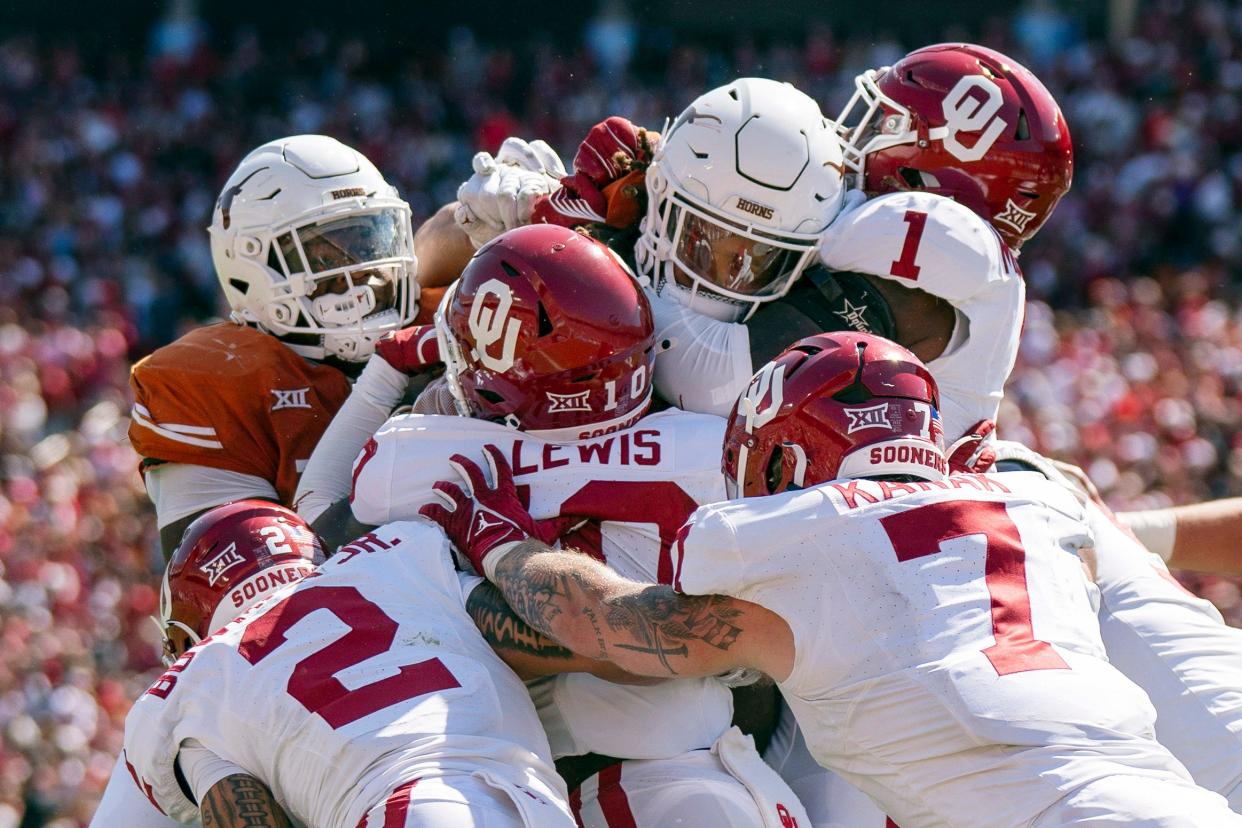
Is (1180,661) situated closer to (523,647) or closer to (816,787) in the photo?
(816,787)

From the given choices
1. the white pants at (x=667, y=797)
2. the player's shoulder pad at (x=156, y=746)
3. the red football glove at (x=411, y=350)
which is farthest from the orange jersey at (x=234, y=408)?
the white pants at (x=667, y=797)

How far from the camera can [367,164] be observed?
16.2ft

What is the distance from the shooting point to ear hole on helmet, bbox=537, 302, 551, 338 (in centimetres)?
368

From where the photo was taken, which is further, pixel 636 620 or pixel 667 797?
pixel 667 797

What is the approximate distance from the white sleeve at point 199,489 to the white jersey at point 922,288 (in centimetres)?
131

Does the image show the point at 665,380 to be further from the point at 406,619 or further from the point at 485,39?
the point at 485,39

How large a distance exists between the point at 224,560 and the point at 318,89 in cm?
1646

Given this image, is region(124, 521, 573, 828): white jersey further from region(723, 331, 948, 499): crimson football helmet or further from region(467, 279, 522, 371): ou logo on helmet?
region(723, 331, 948, 499): crimson football helmet

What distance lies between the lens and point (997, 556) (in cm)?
306

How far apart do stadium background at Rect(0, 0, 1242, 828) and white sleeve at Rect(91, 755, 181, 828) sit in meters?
5.84

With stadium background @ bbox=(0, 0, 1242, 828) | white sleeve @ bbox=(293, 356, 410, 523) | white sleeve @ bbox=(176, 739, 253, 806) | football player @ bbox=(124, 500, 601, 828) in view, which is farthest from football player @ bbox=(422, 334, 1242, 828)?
stadium background @ bbox=(0, 0, 1242, 828)

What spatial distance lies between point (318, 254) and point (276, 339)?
0.28m

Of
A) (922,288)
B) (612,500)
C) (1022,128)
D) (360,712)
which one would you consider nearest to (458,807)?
(360,712)

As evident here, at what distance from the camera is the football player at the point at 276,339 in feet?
15.2
